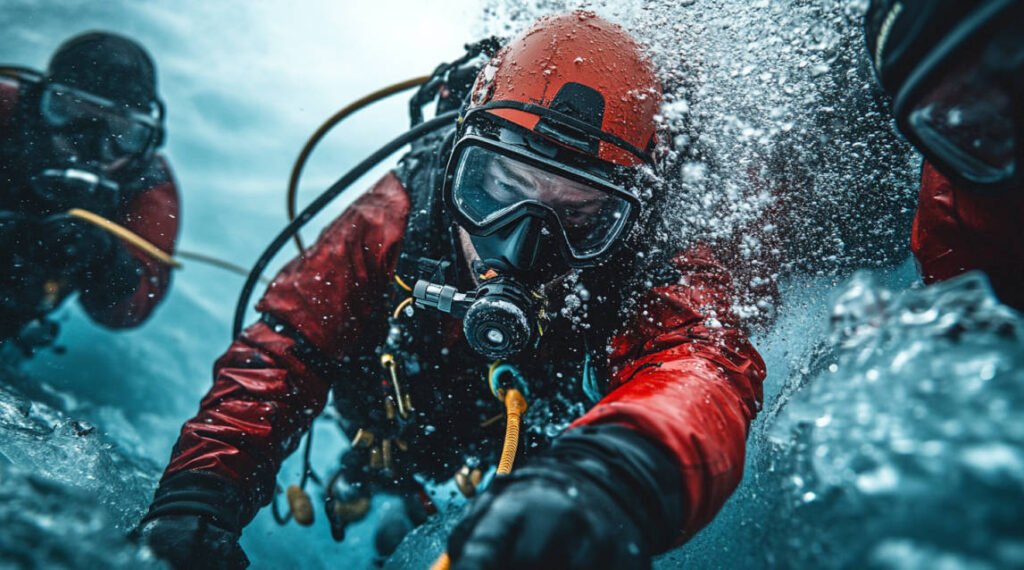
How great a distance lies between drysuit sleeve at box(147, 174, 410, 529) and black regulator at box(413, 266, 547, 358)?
753mm

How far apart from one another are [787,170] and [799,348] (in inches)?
37.5

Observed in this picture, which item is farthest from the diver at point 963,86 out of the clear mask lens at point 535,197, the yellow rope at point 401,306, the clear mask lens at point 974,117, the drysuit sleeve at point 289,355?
the drysuit sleeve at point 289,355

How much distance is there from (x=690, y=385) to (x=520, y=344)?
23.2 inches

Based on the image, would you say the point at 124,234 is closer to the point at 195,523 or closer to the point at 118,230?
the point at 118,230

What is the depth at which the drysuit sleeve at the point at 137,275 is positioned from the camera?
187 inches

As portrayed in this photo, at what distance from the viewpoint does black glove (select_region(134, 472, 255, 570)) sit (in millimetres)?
1553

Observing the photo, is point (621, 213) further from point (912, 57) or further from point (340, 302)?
point (340, 302)

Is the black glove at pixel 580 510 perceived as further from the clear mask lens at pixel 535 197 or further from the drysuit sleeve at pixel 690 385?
the clear mask lens at pixel 535 197

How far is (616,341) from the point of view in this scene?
1972 mm

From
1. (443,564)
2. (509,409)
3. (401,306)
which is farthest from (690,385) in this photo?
(401,306)

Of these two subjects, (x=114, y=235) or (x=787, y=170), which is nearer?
(x=787, y=170)

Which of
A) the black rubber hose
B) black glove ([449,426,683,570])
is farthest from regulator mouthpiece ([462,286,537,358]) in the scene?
the black rubber hose

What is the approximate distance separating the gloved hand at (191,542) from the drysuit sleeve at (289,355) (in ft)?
0.36

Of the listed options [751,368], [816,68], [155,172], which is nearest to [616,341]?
[751,368]
